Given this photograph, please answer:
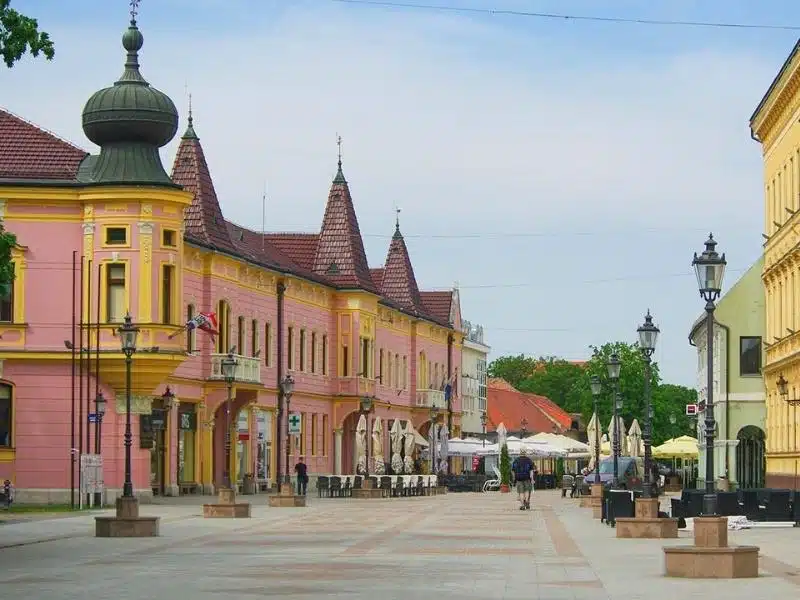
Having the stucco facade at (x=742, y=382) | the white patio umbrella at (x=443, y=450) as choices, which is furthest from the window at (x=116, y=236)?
the white patio umbrella at (x=443, y=450)

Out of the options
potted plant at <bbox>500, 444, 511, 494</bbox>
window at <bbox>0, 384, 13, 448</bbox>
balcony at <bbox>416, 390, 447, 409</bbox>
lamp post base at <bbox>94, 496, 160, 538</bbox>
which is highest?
balcony at <bbox>416, 390, 447, 409</bbox>

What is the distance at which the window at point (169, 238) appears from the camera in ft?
180

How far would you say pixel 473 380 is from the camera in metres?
132

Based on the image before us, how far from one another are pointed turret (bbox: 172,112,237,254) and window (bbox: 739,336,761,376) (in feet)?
68.6

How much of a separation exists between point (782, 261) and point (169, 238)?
66.5ft

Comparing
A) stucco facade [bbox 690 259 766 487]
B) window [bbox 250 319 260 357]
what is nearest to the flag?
window [bbox 250 319 260 357]

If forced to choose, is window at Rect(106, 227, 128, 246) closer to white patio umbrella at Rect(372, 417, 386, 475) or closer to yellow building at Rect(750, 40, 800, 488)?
yellow building at Rect(750, 40, 800, 488)

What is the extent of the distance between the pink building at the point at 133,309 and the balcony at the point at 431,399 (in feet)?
86.0

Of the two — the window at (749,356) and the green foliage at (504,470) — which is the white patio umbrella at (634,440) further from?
the window at (749,356)

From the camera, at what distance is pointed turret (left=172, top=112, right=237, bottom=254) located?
65500 mm

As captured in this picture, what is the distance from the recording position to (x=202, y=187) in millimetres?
67562

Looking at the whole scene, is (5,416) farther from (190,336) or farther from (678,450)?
(678,450)

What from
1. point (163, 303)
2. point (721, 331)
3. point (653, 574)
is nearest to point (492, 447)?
point (721, 331)

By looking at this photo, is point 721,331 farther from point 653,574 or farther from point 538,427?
point 538,427
